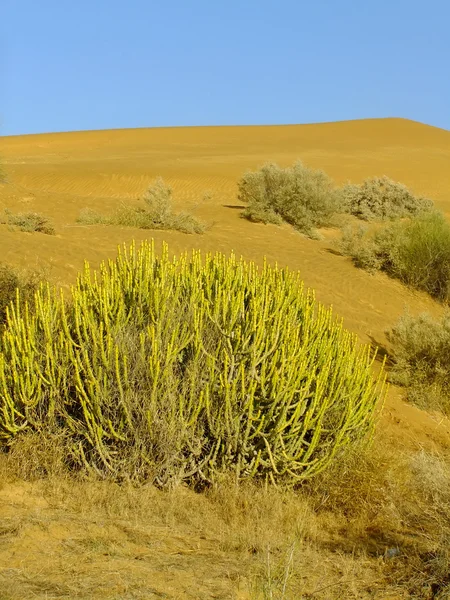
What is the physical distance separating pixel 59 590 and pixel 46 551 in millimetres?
572

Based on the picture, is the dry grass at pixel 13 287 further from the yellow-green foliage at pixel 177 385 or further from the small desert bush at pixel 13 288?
the yellow-green foliage at pixel 177 385

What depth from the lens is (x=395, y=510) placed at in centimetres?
539

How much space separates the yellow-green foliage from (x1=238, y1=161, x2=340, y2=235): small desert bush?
14.4 m

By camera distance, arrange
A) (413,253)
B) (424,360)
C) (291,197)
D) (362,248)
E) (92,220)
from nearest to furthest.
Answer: (424,360) → (413,253) → (362,248) → (92,220) → (291,197)

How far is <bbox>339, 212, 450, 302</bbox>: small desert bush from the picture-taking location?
1580cm

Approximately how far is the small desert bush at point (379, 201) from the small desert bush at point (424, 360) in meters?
13.9

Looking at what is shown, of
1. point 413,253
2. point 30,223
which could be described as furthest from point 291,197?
point 30,223

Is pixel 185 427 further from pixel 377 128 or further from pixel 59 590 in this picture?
pixel 377 128

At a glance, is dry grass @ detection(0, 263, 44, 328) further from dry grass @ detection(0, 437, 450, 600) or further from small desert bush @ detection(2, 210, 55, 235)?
small desert bush @ detection(2, 210, 55, 235)

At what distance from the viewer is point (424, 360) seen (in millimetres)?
10703

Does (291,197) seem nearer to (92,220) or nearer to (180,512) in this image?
(92,220)

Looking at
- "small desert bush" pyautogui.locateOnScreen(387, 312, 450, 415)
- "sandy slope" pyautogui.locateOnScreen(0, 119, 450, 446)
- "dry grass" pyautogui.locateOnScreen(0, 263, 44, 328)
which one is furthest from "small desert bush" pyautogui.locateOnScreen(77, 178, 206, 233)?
"dry grass" pyautogui.locateOnScreen(0, 263, 44, 328)

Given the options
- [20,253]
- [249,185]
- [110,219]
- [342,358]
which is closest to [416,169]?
[249,185]

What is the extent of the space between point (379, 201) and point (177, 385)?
21011mm
